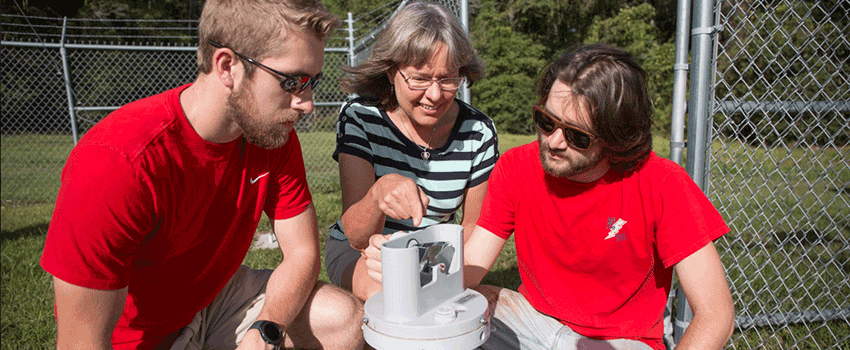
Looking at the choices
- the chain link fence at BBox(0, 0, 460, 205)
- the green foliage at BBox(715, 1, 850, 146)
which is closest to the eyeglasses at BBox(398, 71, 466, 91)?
the green foliage at BBox(715, 1, 850, 146)

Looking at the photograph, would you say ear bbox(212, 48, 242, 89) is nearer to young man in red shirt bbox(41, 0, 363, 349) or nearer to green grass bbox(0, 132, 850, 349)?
young man in red shirt bbox(41, 0, 363, 349)

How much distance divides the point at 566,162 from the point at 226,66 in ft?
4.30

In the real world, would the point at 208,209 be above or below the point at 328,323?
above

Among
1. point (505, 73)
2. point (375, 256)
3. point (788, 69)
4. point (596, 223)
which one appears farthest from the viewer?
point (505, 73)

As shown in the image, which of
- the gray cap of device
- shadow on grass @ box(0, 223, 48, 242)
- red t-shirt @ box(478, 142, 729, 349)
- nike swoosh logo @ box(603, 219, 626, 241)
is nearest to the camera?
the gray cap of device

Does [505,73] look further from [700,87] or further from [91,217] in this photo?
[91,217]

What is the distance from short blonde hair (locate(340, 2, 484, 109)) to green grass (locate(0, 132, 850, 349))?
1364 mm

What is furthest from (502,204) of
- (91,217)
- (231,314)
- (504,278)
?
(504,278)

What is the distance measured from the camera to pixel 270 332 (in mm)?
2045

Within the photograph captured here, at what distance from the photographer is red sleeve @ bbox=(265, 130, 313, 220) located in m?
2.32

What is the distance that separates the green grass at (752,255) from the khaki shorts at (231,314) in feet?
4.29

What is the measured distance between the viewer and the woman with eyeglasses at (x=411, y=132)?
8.03ft

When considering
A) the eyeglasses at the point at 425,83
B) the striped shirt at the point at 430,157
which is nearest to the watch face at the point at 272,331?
the striped shirt at the point at 430,157

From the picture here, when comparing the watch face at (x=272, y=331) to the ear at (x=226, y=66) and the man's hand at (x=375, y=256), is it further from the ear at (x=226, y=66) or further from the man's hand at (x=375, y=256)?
the ear at (x=226, y=66)
